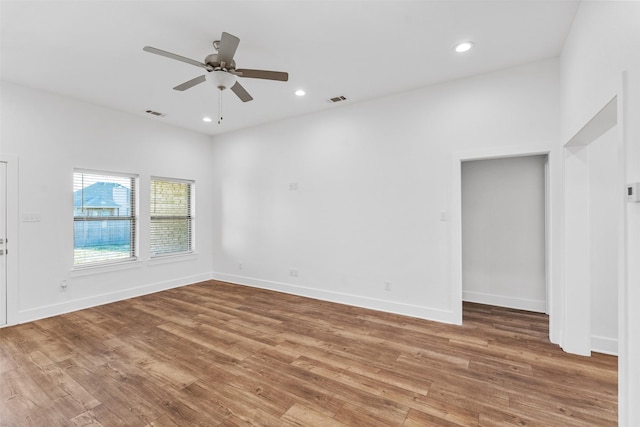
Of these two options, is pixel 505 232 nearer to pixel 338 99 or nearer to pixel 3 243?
pixel 338 99

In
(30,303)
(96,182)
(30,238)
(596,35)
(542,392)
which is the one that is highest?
(596,35)

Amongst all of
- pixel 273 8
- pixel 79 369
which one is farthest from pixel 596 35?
pixel 79 369

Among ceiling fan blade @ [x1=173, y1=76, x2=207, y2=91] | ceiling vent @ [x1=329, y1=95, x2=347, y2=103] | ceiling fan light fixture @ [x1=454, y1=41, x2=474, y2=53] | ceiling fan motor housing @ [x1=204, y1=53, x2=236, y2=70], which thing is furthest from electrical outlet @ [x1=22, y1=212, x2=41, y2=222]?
ceiling fan light fixture @ [x1=454, y1=41, x2=474, y2=53]

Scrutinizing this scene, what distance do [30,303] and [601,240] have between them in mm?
6662

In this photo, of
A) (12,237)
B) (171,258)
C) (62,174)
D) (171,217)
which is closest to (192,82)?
(62,174)

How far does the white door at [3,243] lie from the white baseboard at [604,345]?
6575 mm

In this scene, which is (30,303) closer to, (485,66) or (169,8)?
(169,8)

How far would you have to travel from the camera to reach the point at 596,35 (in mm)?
2012

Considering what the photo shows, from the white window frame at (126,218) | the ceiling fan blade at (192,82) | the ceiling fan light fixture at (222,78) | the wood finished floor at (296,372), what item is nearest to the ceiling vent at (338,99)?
the ceiling fan light fixture at (222,78)

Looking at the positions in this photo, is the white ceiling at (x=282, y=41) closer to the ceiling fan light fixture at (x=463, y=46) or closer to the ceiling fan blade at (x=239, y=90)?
the ceiling fan light fixture at (x=463, y=46)

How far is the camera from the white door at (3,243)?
11.8 feet

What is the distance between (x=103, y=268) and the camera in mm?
4562

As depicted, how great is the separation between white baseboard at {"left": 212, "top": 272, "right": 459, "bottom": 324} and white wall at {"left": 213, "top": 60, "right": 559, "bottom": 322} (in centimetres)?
2

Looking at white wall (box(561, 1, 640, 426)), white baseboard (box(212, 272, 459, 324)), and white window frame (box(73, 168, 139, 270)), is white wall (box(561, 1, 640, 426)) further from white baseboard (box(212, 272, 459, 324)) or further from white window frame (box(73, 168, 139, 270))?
white window frame (box(73, 168, 139, 270))
